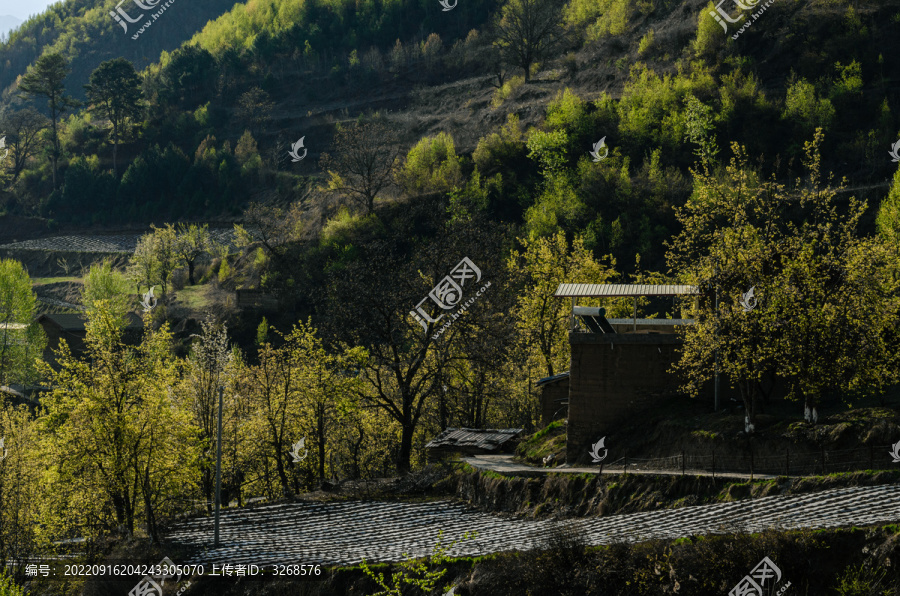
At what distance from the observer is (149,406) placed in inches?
1077

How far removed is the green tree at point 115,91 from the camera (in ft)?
383

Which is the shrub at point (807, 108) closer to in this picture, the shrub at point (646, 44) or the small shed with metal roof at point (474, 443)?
the shrub at point (646, 44)

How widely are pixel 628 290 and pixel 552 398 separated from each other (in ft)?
25.9

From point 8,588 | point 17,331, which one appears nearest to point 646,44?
point 17,331

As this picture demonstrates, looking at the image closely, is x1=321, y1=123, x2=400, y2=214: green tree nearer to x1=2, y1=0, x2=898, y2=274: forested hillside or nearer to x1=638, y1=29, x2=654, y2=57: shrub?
x1=2, y1=0, x2=898, y2=274: forested hillside

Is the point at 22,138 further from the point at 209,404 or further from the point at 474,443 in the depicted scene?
the point at 474,443

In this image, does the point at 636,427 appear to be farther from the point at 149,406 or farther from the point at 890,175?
the point at 890,175

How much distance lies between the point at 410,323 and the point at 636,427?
1401 cm

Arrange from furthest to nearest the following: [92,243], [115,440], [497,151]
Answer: [92,243] → [497,151] → [115,440]

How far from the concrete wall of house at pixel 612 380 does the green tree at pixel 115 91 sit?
10873 centimetres

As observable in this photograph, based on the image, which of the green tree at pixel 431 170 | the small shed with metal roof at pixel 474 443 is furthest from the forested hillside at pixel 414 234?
the small shed with metal roof at pixel 474 443

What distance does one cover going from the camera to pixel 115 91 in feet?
387

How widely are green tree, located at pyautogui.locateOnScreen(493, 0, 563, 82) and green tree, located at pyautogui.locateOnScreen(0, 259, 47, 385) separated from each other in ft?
191

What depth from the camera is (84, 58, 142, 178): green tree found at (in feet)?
383
